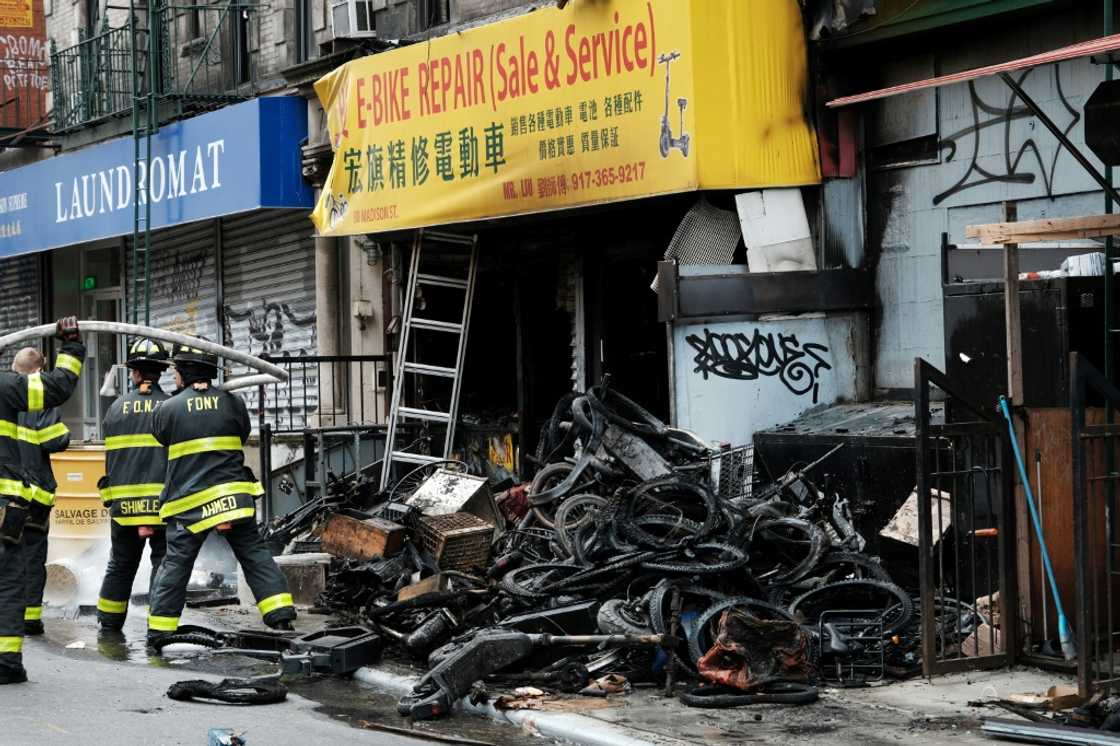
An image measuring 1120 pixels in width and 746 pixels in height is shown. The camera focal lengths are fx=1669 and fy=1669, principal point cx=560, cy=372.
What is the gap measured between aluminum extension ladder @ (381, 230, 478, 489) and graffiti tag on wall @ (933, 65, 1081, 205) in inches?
210

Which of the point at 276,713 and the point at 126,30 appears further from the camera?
the point at 126,30

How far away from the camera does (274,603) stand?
35.1 ft

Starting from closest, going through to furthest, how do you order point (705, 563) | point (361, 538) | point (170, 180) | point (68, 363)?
point (705, 563), point (68, 363), point (361, 538), point (170, 180)

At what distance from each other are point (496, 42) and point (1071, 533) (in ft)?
21.6

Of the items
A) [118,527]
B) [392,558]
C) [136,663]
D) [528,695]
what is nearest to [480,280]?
[392,558]

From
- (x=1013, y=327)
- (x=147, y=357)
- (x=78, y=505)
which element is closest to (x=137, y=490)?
(x=147, y=357)

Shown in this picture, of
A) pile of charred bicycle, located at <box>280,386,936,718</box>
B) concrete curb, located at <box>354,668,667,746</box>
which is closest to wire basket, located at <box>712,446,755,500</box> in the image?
pile of charred bicycle, located at <box>280,386,936,718</box>

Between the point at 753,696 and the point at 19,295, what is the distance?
2080 centimetres

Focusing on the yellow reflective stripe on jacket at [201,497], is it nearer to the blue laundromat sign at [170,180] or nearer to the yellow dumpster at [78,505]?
the yellow dumpster at [78,505]

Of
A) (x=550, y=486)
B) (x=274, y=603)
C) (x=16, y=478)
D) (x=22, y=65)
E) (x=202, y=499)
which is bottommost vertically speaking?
(x=274, y=603)

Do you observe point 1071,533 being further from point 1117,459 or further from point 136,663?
point 136,663

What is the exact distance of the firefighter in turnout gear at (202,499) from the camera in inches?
422

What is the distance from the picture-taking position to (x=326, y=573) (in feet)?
40.4

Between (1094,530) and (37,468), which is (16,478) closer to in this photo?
(37,468)
